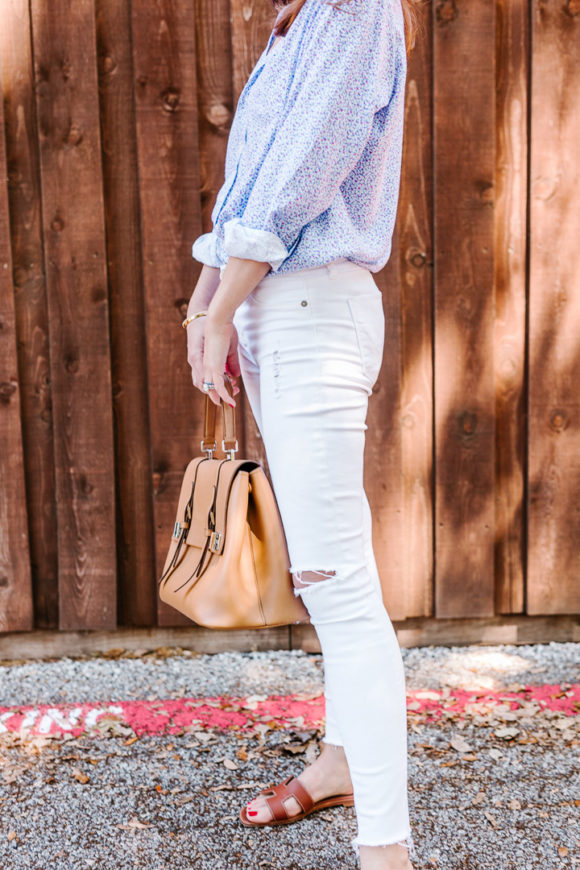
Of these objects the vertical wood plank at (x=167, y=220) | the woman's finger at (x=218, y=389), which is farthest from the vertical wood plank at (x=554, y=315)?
the woman's finger at (x=218, y=389)

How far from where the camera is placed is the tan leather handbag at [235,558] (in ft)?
4.94

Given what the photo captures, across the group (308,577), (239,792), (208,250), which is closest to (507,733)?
(239,792)

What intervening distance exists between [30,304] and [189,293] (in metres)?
0.59

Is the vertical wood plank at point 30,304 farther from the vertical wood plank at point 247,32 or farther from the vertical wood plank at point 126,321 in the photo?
the vertical wood plank at point 247,32

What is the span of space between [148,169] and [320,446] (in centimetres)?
171

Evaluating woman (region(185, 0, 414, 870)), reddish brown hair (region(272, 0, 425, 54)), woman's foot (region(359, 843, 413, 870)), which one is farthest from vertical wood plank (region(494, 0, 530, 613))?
woman's foot (region(359, 843, 413, 870))

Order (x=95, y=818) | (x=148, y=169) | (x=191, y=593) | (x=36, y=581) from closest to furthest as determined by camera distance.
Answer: (x=191, y=593)
(x=95, y=818)
(x=148, y=169)
(x=36, y=581)

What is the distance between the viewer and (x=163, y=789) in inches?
79.4

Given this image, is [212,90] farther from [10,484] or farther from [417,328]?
[10,484]

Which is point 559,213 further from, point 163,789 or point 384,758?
point 163,789

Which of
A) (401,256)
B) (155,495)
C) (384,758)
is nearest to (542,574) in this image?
(401,256)

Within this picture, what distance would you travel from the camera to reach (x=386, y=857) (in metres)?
1.43

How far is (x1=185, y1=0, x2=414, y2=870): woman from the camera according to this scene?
4.46 feet

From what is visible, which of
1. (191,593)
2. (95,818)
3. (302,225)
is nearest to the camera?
(302,225)
